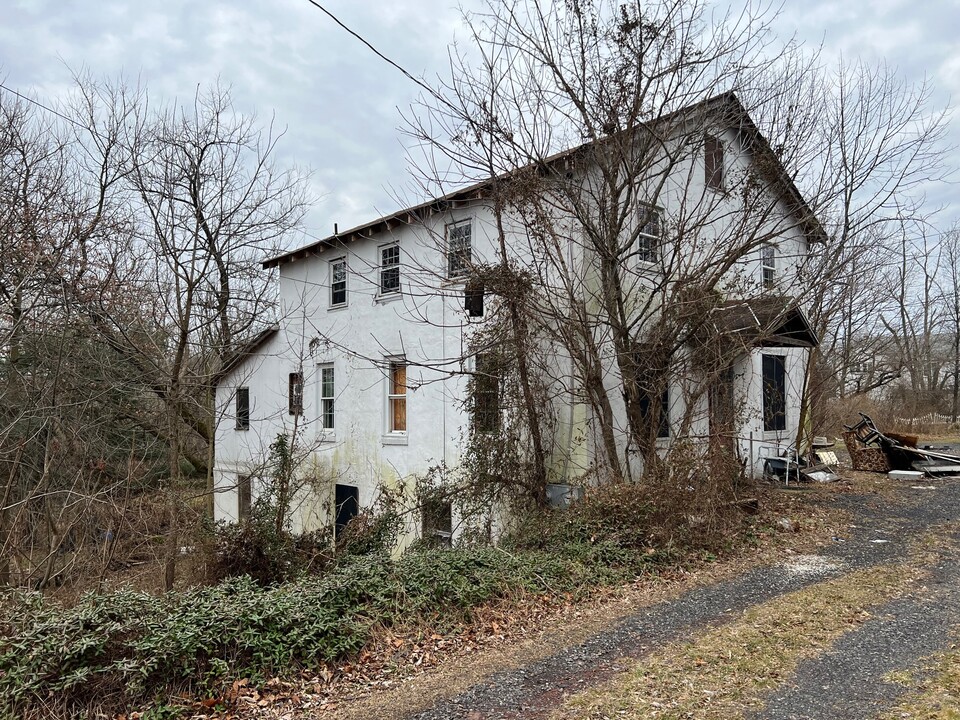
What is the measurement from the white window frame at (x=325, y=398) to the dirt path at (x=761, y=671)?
35.1 ft

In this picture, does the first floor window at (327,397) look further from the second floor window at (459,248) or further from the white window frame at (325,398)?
the second floor window at (459,248)

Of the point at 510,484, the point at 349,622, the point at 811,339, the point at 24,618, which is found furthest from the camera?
the point at 811,339

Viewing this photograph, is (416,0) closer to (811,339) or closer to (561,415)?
(561,415)

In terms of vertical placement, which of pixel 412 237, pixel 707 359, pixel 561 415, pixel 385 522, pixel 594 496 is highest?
pixel 412 237

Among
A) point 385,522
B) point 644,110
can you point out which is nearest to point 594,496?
point 385,522

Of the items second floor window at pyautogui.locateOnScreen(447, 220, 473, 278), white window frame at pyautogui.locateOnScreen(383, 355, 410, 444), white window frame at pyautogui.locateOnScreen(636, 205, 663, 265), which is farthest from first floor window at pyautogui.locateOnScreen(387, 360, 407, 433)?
white window frame at pyautogui.locateOnScreen(636, 205, 663, 265)

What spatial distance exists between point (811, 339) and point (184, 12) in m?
11.9

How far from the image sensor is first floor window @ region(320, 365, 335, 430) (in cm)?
1557

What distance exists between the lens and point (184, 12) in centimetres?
714

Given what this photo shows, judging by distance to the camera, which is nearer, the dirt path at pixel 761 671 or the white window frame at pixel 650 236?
the dirt path at pixel 761 671

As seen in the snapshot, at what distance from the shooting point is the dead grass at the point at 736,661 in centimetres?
398

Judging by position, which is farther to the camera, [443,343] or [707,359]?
[443,343]

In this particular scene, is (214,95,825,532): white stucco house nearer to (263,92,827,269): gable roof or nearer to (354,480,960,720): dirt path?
(263,92,827,269): gable roof

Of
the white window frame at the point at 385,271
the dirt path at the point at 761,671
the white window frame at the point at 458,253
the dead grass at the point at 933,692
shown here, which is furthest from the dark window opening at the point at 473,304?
the dead grass at the point at 933,692
